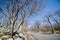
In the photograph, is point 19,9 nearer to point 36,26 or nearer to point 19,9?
point 19,9

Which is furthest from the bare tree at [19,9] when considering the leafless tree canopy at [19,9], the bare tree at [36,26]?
the bare tree at [36,26]

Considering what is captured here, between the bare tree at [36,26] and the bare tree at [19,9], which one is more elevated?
the bare tree at [19,9]

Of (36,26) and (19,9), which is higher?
(19,9)

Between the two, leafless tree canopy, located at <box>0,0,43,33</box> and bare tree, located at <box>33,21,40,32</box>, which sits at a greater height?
leafless tree canopy, located at <box>0,0,43,33</box>

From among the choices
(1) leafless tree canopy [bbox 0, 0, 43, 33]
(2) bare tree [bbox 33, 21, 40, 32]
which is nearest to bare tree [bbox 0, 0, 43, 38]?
(1) leafless tree canopy [bbox 0, 0, 43, 33]

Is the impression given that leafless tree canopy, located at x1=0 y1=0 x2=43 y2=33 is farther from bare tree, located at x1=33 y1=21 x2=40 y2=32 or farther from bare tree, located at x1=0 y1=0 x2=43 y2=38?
bare tree, located at x1=33 y1=21 x2=40 y2=32

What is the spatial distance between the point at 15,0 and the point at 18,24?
2.53 ft

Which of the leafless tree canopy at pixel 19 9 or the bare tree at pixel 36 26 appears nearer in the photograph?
the bare tree at pixel 36 26

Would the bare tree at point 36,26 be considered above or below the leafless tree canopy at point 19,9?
below

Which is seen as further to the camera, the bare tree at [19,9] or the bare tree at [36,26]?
the bare tree at [19,9]

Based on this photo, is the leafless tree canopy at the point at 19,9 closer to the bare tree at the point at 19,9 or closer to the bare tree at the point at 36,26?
the bare tree at the point at 19,9

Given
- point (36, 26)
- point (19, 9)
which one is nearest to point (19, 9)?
point (19, 9)

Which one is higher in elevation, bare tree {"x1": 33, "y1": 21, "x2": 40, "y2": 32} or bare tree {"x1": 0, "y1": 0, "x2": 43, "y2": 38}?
bare tree {"x1": 0, "y1": 0, "x2": 43, "y2": 38}

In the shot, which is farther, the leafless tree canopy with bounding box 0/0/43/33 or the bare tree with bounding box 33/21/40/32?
the leafless tree canopy with bounding box 0/0/43/33
